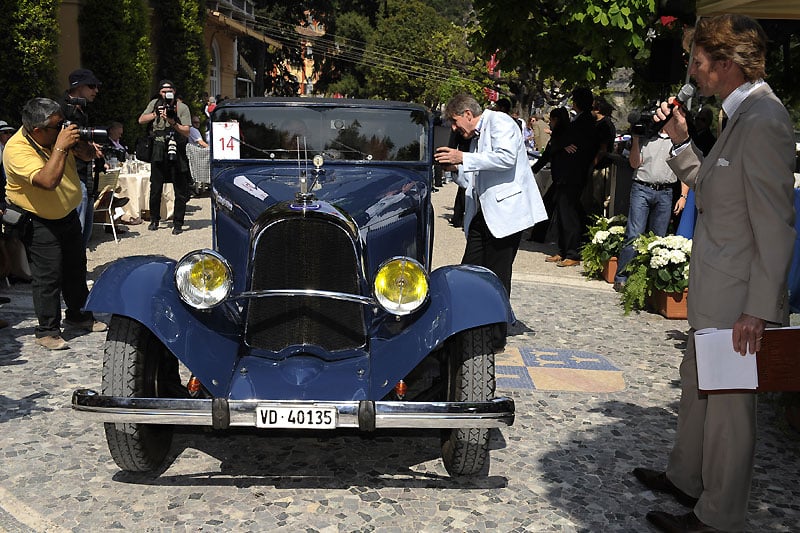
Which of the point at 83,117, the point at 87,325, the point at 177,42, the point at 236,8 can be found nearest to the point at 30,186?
the point at 87,325

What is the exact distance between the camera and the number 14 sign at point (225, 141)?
5.07 meters

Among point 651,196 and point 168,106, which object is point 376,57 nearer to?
point 168,106

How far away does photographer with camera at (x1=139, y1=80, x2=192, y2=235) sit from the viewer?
35.3ft

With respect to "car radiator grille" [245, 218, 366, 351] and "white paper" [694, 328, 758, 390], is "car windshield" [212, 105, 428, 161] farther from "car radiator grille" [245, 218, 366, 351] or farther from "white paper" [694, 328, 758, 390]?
"white paper" [694, 328, 758, 390]

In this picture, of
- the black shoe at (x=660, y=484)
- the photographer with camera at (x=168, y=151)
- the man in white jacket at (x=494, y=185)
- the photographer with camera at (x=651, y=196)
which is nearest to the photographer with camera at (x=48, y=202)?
the man in white jacket at (x=494, y=185)

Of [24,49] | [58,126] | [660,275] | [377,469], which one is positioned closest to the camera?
[377,469]

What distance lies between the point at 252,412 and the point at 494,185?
293 cm

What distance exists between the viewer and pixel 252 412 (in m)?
3.25

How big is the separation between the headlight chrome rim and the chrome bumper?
54 centimetres

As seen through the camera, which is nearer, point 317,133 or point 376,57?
point 317,133

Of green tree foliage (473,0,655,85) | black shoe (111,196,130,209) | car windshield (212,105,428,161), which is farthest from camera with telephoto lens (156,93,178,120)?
car windshield (212,105,428,161)

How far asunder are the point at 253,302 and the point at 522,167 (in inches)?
102

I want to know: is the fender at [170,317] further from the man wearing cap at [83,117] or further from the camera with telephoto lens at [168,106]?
the camera with telephoto lens at [168,106]

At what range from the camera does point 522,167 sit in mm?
5672
